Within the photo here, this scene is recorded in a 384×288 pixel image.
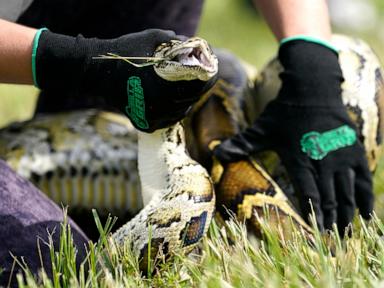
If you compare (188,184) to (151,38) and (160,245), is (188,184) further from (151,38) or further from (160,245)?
(151,38)

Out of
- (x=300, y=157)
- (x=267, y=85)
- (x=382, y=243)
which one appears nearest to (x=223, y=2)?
(x=267, y=85)

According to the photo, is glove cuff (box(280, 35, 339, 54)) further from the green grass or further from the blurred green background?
the blurred green background

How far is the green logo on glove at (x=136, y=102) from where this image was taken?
2357mm

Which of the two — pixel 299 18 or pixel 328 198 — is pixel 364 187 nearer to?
pixel 328 198

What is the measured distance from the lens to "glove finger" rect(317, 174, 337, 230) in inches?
109

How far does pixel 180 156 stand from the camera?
2625 mm

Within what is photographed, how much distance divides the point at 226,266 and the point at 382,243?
440 millimetres

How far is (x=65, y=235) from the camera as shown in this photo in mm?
2189

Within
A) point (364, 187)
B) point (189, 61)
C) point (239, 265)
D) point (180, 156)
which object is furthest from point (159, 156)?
point (364, 187)

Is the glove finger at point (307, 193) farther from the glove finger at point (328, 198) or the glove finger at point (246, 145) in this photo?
the glove finger at point (246, 145)

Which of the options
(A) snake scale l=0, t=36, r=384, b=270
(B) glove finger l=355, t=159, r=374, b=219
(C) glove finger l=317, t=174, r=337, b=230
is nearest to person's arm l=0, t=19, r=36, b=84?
(A) snake scale l=0, t=36, r=384, b=270

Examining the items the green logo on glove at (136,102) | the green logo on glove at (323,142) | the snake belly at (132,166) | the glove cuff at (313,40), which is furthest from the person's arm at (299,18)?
the green logo on glove at (136,102)

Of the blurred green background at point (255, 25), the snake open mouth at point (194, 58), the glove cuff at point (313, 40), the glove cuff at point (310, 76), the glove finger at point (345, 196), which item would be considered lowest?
the glove finger at point (345, 196)

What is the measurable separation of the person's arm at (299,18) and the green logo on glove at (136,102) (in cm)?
77
